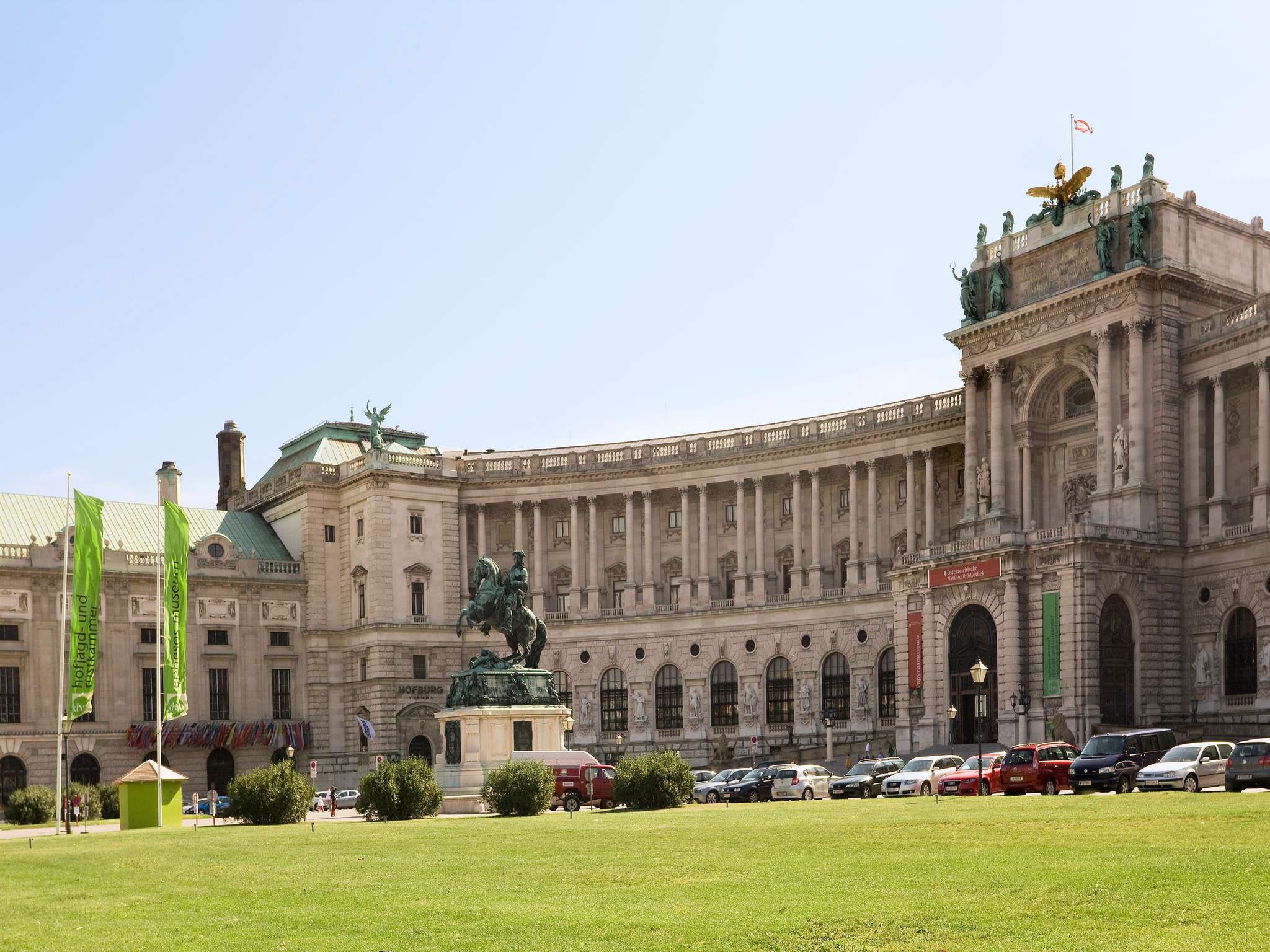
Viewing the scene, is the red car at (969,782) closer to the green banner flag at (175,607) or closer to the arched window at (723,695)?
the green banner flag at (175,607)

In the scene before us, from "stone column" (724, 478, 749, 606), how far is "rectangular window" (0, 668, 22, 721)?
149 feet

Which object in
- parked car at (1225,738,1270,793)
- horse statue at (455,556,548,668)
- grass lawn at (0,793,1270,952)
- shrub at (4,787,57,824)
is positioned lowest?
shrub at (4,787,57,824)

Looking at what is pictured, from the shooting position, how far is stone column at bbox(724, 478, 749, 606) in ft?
341

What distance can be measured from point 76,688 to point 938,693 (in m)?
42.9

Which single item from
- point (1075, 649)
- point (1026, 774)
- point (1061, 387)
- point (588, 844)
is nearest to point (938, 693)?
point (1075, 649)

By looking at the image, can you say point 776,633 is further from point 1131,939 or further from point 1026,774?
point 1131,939

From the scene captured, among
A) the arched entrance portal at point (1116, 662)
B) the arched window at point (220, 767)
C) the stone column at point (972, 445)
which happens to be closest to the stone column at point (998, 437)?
the stone column at point (972, 445)

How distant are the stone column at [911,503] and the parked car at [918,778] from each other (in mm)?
36371

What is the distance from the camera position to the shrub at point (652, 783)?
171 feet

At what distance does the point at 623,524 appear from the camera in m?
111

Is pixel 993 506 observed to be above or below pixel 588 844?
above

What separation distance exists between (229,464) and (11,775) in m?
36.6

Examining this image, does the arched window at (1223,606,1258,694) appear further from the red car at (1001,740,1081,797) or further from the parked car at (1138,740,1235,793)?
the parked car at (1138,740,1235,793)

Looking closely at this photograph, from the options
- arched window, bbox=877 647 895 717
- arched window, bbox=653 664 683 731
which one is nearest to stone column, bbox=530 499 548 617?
arched window, bbox=653 664 683 731
